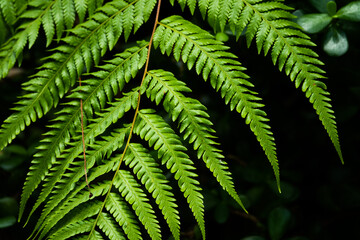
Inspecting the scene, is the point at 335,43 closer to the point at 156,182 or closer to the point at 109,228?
the point at 156,182

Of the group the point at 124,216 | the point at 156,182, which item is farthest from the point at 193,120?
the point at 124,216

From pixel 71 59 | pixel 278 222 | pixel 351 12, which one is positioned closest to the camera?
pixel 71 59

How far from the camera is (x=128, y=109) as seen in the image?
1.17 m

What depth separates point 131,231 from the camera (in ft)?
3.52

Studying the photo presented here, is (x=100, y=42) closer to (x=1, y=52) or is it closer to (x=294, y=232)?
(x=1, y=52)

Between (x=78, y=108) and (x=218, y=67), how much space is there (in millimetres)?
503

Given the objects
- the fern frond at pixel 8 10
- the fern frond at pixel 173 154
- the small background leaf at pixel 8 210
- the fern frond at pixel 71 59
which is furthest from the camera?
the small background leaf at pixel 8 210

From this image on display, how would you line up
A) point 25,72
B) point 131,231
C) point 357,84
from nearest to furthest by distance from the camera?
point 131,231 < point 357,84 < point 25,72

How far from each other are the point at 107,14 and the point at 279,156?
1.38m

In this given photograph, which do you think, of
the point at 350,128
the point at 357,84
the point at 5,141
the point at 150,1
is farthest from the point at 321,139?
the point at 5,141

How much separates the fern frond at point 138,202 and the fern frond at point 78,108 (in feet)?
0.68

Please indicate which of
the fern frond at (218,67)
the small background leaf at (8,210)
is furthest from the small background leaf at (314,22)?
the small background leaf at (8,210)

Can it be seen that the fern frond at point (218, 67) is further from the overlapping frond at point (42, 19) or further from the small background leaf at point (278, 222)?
the small background leaf at point (278, 222)

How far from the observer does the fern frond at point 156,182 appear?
106cm
